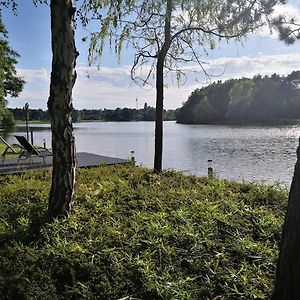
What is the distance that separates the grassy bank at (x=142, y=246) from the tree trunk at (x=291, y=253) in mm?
623

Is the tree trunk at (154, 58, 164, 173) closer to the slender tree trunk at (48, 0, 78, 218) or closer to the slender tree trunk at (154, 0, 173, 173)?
the slender tree trunk at (154, 0, 173, 173)

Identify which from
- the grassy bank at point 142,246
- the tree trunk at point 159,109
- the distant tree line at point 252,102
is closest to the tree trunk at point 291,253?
the grassy bank at point 142,246

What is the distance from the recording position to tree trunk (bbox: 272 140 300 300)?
78.8 inches

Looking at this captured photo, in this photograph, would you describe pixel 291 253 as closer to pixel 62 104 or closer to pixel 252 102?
pixel 62 104

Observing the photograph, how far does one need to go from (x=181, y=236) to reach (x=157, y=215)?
63 centimetres

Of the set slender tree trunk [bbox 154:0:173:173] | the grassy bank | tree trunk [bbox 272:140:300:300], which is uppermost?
slender tree trunk [bbox 154:0:173:173]

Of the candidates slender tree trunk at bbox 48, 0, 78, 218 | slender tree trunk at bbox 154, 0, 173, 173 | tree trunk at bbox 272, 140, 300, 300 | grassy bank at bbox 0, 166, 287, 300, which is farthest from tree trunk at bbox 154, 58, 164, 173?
tree trunk at bbox 272, 140, 300, 300

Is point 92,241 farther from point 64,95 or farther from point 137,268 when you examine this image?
point 64,95

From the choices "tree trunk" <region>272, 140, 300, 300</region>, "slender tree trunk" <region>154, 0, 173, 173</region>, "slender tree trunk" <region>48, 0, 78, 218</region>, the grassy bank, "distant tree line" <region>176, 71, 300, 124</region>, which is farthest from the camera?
"distant tree line" <region>176, 71, 300, 124</region>

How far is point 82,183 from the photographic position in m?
6.37

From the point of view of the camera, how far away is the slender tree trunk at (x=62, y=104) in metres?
4.12

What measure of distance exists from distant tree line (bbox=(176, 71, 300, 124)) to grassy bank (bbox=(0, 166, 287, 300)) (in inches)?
1783

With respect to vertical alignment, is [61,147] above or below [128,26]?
below

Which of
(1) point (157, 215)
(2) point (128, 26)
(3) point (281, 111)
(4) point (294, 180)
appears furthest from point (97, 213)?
(3) point (281, 111)
